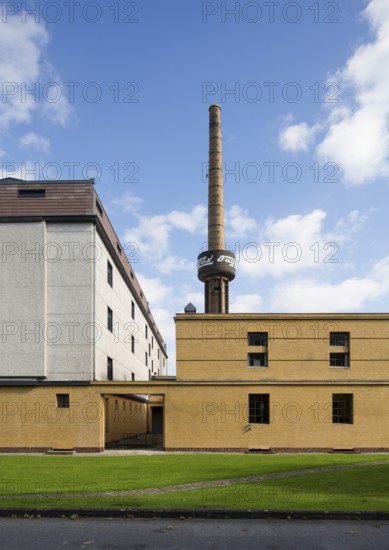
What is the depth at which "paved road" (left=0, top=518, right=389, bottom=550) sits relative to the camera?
28.9 feet

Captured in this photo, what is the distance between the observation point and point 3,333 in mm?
27969

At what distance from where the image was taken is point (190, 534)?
951 cm

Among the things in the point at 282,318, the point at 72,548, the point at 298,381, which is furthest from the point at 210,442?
the point at 72,548

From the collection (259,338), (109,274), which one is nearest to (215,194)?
(109,274)

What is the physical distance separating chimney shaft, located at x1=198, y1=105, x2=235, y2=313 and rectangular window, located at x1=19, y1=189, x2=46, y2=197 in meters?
27.6

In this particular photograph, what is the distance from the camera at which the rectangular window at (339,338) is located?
1139 inches

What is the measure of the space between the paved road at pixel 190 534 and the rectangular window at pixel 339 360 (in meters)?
18.7

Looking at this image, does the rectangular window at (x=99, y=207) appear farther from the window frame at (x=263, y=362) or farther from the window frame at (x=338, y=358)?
the window frame at (x=338, y=358)

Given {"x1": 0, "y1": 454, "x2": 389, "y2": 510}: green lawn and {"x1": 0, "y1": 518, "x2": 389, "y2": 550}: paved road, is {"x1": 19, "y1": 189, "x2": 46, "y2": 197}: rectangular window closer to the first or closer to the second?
{"x1": 0, "y1": 454, "x2": 389, "y2": 510}: green lawn

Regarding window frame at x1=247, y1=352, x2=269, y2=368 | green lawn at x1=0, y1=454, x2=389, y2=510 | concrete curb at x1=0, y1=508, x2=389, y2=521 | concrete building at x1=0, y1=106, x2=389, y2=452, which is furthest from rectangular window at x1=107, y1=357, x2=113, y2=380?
concrete curb at x1=0, y1=508, x2=389, y2=521

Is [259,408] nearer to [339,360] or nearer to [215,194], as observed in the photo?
[339,360]

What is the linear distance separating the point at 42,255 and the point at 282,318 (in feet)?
43.6

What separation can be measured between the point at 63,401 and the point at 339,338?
49.2 ft

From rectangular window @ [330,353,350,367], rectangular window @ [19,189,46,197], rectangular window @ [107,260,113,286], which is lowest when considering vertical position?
rectangular window @ [330,353,350,367]
